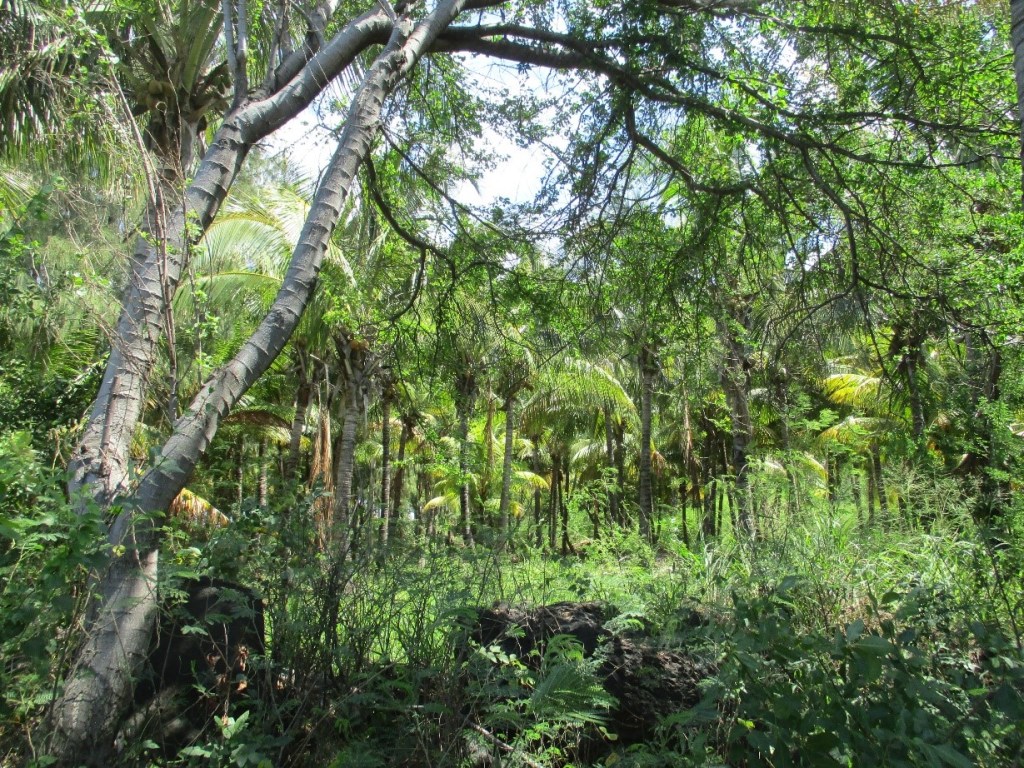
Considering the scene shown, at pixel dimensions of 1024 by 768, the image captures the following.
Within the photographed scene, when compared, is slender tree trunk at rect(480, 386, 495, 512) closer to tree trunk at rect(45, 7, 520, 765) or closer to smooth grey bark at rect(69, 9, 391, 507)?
tree trunk at rect(45, 7, 520, 765)

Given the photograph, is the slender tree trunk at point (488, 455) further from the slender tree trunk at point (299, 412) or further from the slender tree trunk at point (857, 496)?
the slender tree trunk at point (857, 496)

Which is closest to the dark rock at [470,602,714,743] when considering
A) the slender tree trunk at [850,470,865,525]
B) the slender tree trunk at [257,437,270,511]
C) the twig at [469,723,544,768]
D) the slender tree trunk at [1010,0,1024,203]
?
the twig at [469,723,544,768]

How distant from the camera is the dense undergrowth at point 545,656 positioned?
2.35m

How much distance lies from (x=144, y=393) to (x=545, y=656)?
2496 mm

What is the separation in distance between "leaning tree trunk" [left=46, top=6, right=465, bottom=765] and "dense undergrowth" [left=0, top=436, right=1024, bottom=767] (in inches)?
5.8

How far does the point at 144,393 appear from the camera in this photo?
Answer: 3.48 m

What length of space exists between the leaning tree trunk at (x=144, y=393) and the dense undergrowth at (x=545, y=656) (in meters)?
0.15

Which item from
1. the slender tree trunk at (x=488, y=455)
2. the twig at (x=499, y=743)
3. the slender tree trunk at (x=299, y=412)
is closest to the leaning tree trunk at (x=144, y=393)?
the twig at (x=499, y=743)

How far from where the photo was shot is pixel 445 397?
21.7ft

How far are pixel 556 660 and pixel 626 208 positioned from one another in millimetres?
4193

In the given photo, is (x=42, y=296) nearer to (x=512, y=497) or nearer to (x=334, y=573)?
(x=334, y=573)

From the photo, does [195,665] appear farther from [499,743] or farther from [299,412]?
[299,412]

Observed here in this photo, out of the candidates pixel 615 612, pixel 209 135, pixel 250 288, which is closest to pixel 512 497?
pixel 250 288

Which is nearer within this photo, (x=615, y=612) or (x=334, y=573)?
(x=334, y=573)
